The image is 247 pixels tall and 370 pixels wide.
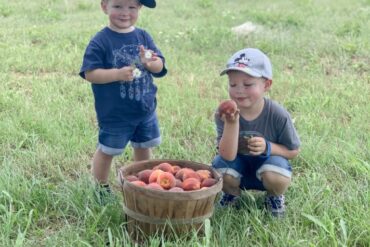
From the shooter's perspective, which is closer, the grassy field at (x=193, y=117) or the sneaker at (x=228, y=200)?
the grassy field at (x=193, y=117)

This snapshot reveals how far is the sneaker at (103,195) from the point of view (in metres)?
3.76

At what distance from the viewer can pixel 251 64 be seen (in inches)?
138

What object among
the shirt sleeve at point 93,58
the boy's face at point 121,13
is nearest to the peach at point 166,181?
the shirt sleeve at point 93,58

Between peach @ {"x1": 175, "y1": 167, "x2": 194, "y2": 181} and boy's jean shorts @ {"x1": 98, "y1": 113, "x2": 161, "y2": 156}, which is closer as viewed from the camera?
peach @ {"x1": 175, "y1": 167, "x2": 194, "y2": 181}

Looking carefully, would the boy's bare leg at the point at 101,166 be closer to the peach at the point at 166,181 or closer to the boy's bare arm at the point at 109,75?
the boy's bare arm at the point at 109,75

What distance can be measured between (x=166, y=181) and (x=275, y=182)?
679mm

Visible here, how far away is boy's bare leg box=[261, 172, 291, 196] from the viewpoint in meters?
3.65

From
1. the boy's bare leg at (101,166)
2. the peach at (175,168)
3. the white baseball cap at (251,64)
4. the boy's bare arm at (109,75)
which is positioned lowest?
the boy's bare leg at (101,166)

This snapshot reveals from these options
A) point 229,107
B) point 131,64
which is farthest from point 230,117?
point 131,64

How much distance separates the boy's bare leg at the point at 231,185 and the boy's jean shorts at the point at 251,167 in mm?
24

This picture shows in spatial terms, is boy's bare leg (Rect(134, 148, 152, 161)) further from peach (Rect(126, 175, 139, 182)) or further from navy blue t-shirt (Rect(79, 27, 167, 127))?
peach (Rect(126, 175, 139, 182))

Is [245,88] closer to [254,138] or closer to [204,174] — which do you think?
[254,138]

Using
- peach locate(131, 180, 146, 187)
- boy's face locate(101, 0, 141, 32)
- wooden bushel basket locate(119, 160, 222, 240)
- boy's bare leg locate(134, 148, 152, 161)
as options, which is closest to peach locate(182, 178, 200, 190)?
wooden bushel basket locate(119, 160, 222, 240)

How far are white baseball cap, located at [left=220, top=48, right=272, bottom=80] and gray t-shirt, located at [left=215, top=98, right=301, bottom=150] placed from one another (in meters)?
0.21
